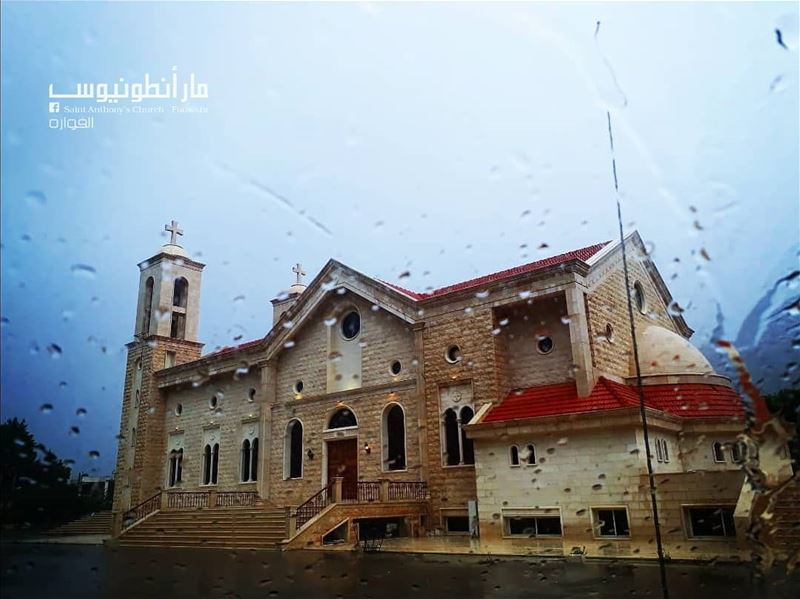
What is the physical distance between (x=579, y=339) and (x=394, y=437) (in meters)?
7.05

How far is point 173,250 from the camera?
2888cm

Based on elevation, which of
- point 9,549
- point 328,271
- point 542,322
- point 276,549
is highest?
point 328,271

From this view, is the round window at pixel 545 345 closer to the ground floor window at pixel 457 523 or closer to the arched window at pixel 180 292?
the ground floor window at pixel 457 523

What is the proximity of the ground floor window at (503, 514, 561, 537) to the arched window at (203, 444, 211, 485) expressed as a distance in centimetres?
1484

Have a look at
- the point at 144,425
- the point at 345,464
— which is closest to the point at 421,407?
the point at 345,464

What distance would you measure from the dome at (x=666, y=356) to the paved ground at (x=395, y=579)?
27.5ft

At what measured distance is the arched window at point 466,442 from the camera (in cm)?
1825

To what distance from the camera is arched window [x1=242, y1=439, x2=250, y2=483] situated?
24656mm

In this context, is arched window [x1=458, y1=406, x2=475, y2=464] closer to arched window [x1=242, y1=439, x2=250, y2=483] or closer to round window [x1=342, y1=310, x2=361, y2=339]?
round window [x1=342, y1=310, x2=361, y2=339]

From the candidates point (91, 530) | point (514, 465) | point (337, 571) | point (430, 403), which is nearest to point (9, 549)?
point (337, 571)

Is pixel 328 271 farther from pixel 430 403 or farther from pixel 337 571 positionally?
pixel 337 571

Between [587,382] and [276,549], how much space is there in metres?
8.82

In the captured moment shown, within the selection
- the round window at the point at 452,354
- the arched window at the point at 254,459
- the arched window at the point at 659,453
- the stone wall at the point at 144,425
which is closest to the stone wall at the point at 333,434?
the arched window at the point at 254,459

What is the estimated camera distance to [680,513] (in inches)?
520
